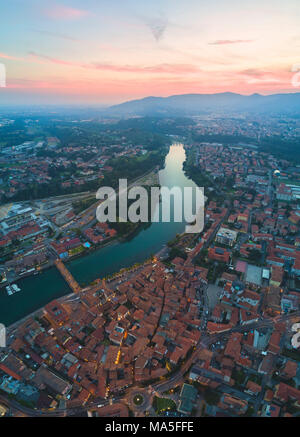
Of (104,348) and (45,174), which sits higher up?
(45,174)

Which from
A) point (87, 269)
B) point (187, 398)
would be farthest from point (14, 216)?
point (187, 398)

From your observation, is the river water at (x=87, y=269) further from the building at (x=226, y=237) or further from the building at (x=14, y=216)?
the building at (x=14, y=216)

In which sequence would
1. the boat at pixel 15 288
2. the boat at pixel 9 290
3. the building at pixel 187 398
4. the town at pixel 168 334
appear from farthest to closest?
1. the boat at pixel 15 288
2. the boat at pixel 9 290
3. the town at pixel 168 334
4. the building at pixel 187 398

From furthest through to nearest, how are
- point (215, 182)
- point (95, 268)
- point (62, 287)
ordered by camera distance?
point (215, 182), point (95, 268), point (62, 287)

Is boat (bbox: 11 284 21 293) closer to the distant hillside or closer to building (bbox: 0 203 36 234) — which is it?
building (bbox: 0 203 36 234)

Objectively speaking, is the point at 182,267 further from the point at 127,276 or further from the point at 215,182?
the point at 215,182

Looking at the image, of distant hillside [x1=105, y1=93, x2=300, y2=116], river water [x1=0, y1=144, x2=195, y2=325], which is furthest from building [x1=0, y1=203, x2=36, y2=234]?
distant hillside [x1=105, y1=93, x2=300, y2=116]

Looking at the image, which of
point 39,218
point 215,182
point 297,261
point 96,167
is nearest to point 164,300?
point 297,261

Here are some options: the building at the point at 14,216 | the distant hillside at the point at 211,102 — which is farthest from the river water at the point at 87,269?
the distant hillside at the point at 211,102
